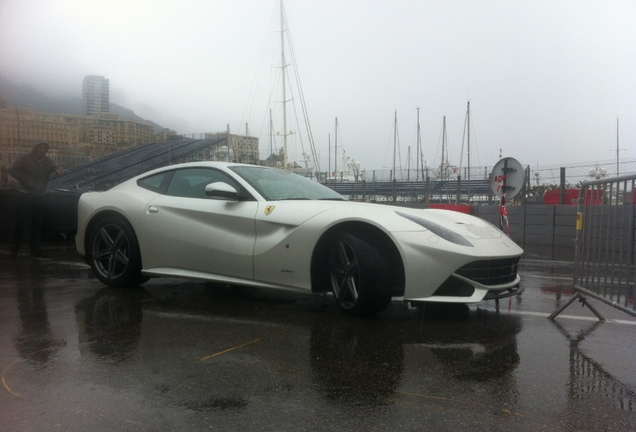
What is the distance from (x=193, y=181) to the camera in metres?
5.24

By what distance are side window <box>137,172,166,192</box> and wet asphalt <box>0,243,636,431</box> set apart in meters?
1.17

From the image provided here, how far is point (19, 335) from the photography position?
3717 mm

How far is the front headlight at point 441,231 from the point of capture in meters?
3.92

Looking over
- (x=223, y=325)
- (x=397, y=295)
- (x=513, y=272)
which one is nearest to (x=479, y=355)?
(x=397, y=295)

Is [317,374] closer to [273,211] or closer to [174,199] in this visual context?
[273,211]

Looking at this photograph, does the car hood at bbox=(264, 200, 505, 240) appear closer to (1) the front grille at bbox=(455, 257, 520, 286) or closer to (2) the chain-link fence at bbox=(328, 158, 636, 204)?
(1) the front grille at bbox=(455, 257, 520, 286)

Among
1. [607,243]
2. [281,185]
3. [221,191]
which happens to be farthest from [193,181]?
[607,243]

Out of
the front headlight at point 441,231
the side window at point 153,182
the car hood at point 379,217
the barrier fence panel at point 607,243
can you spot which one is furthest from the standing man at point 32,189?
the barrier fence panel at point 607,243

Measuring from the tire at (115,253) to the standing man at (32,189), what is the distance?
3.67 m

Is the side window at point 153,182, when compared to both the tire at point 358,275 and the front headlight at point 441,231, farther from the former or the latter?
the front headlight at point 441,231

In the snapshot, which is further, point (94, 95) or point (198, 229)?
point (94, 95)

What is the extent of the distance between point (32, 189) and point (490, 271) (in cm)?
758

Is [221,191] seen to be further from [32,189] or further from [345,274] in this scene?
[32,189]

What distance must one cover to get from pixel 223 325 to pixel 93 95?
11.3 m
